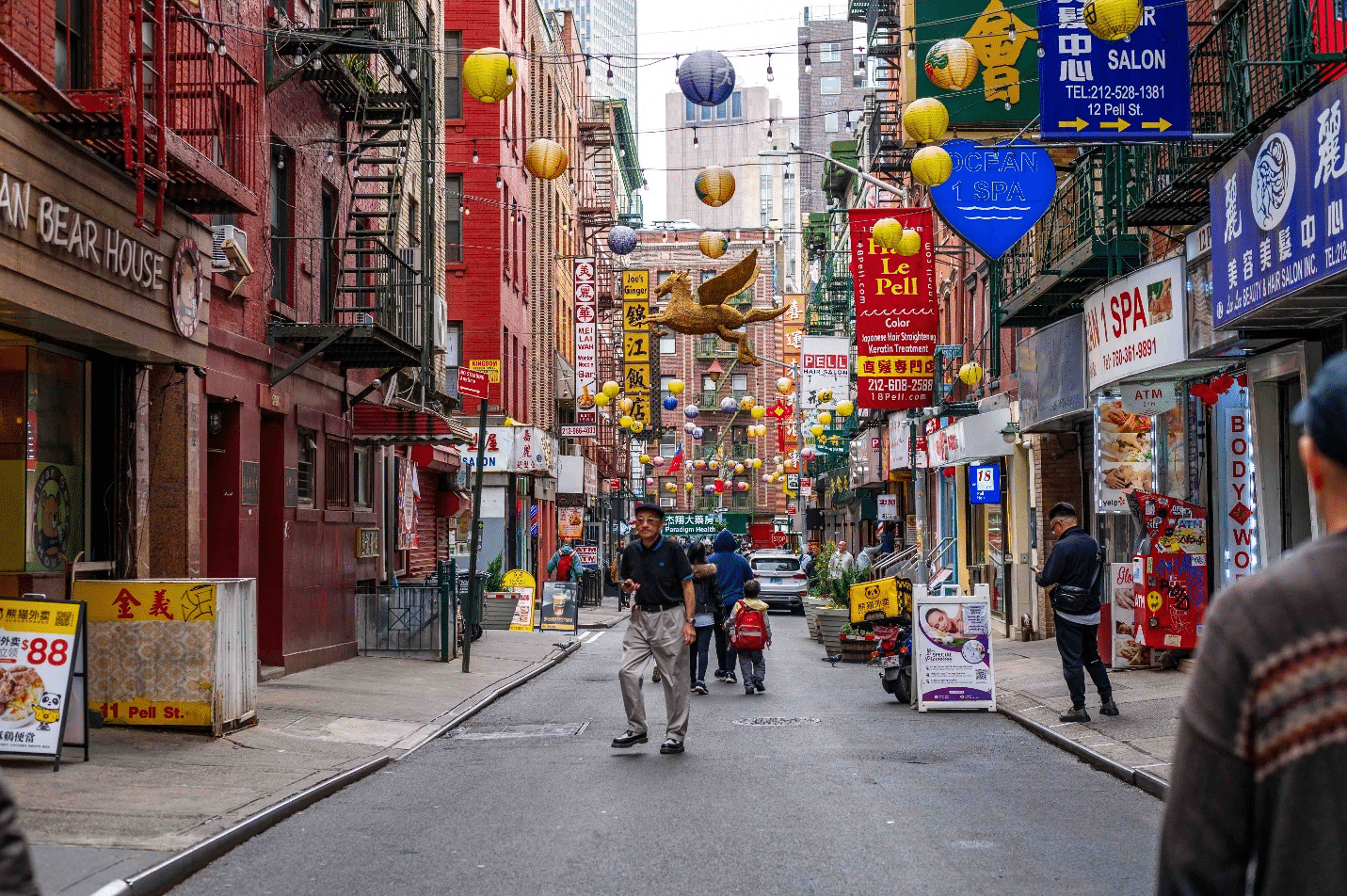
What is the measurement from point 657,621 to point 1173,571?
23.1 ft

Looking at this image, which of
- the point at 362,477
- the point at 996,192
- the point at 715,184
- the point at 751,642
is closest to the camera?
the point at 715,184

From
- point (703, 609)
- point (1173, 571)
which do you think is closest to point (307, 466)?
point (703, 609)

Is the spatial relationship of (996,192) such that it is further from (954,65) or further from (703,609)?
(703,609)

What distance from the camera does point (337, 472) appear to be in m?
21.8

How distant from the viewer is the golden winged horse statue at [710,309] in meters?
20.6

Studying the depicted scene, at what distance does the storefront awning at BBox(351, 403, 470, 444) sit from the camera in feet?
73.8

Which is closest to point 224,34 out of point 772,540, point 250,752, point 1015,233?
point 250,752

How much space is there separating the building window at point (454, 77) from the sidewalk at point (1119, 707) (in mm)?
24106

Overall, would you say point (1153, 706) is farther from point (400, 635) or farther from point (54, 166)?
point (400, 635)

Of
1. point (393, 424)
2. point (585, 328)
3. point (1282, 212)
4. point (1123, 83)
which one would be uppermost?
point (585, 328)

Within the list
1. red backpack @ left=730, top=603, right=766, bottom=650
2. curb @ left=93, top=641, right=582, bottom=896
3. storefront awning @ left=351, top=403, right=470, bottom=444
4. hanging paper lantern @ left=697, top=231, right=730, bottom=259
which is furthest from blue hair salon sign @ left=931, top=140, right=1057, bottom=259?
curb @ left=93, top=641, right=582, bottom=896

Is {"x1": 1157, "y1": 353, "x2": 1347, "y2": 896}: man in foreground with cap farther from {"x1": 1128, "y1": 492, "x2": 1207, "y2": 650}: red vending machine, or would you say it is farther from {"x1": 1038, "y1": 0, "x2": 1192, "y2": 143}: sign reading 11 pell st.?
{"x1": 1128, "y1": 492, "x2": 1207, "y2": 650}: red vending machine

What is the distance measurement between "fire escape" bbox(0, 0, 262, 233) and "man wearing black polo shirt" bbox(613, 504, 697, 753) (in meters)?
4.56

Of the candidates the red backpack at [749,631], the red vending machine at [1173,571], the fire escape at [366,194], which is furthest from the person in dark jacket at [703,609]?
the fire escape at [366,194]
